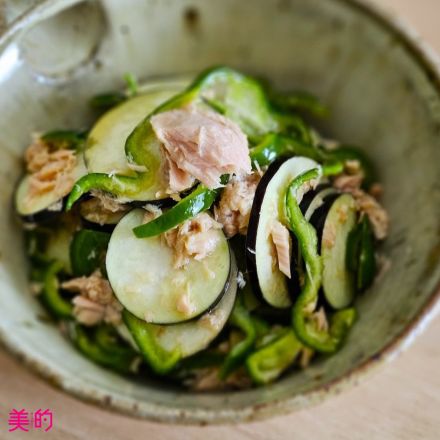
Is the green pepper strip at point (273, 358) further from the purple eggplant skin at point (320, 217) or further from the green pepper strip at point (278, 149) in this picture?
the green pepper strip at point (278, 149)

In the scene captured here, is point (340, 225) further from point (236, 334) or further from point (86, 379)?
point (86, 379)

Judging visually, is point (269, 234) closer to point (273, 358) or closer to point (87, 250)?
point (273, 358)

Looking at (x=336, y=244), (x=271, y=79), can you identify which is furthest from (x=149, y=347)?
(x=271, y=79)

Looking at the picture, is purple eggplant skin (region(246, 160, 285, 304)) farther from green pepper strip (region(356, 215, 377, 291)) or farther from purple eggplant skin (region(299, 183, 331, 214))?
green pepper strip (region(356, 215, 377, 291))

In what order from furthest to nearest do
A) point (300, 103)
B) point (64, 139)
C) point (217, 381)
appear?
point (300, 103), point (64, 139), point (217, 381)

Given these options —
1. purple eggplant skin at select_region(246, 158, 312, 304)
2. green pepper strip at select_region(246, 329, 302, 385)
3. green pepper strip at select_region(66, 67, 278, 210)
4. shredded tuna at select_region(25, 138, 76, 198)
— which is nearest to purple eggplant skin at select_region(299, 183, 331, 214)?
purple eggplant skin at select_region(246, 158, 312, 304)

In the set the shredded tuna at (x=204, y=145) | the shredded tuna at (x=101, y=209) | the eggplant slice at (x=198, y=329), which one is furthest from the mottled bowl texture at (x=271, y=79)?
the shredded tuna at (x=204, y=145)
